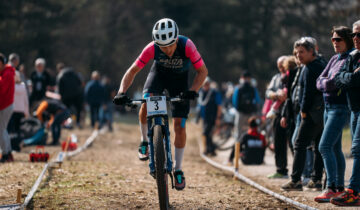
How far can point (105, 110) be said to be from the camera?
81.0 ft

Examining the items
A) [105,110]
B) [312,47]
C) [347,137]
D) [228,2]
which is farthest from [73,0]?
[312,47]

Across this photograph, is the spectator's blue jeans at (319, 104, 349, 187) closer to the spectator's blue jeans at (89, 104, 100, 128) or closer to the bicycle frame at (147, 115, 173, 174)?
the bicycle frame at (147, 115, 173, 174)

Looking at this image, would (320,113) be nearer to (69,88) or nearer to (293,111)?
(293,111)

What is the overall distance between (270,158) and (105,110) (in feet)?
36.1

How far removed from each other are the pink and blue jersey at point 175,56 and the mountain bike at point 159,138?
0.68 meters

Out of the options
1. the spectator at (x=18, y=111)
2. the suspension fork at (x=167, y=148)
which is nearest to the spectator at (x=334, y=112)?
the suspension fork at (x=167, y=148)

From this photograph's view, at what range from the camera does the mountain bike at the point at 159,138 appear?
6.77 meters

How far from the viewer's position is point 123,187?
8859 millimetres

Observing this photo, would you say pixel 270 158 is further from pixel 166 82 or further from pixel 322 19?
pixel 322 19

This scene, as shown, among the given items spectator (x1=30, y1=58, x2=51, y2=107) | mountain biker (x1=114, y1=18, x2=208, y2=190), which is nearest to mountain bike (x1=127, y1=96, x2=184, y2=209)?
mountain biker (x1=114, y1=18, x2=208, y2=190)

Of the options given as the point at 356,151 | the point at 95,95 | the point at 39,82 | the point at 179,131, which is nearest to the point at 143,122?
the point at 179,131

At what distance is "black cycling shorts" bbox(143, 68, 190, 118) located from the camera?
773cm

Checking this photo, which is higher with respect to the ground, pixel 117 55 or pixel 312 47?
pixel 117 55

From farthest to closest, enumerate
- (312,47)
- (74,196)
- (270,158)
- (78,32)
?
(78,32) < (270,158) < (312,47) < (74,196)
